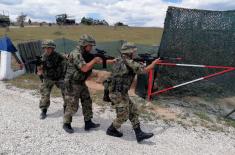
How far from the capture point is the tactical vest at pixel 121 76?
17.7 feet

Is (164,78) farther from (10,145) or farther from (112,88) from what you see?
(10,145)

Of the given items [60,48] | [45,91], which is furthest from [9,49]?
[45,91]

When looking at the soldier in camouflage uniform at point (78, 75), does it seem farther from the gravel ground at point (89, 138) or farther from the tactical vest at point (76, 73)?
the gravel ground at point (89, 138)

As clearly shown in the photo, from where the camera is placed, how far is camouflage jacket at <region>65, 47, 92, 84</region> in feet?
17.7

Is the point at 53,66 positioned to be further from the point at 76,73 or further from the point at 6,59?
the point at 6,59

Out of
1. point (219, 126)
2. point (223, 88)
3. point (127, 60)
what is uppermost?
point (127, 60)

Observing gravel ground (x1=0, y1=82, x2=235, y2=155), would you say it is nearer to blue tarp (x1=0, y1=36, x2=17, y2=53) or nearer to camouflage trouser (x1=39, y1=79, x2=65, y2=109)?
camouflage trouser (x1=39, y1=79, x2=65, y2=109)

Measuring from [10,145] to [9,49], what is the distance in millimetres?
5812

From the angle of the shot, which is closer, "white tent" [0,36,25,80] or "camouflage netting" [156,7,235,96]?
"camouflage netting" [156,7,235,96]

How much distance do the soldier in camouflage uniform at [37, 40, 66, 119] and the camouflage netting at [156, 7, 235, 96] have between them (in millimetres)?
2694

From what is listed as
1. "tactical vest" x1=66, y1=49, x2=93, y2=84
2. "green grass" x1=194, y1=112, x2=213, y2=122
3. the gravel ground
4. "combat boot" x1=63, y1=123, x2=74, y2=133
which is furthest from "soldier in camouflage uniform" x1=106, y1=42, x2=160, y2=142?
"green grass" x1=194, y1=112, x2=213, y2=122

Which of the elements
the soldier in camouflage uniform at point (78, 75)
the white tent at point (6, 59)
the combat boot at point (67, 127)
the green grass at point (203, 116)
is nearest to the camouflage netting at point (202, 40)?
the green grass at point (203, 116)

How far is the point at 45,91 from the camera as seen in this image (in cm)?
654

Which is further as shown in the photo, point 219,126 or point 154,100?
point 154,100
